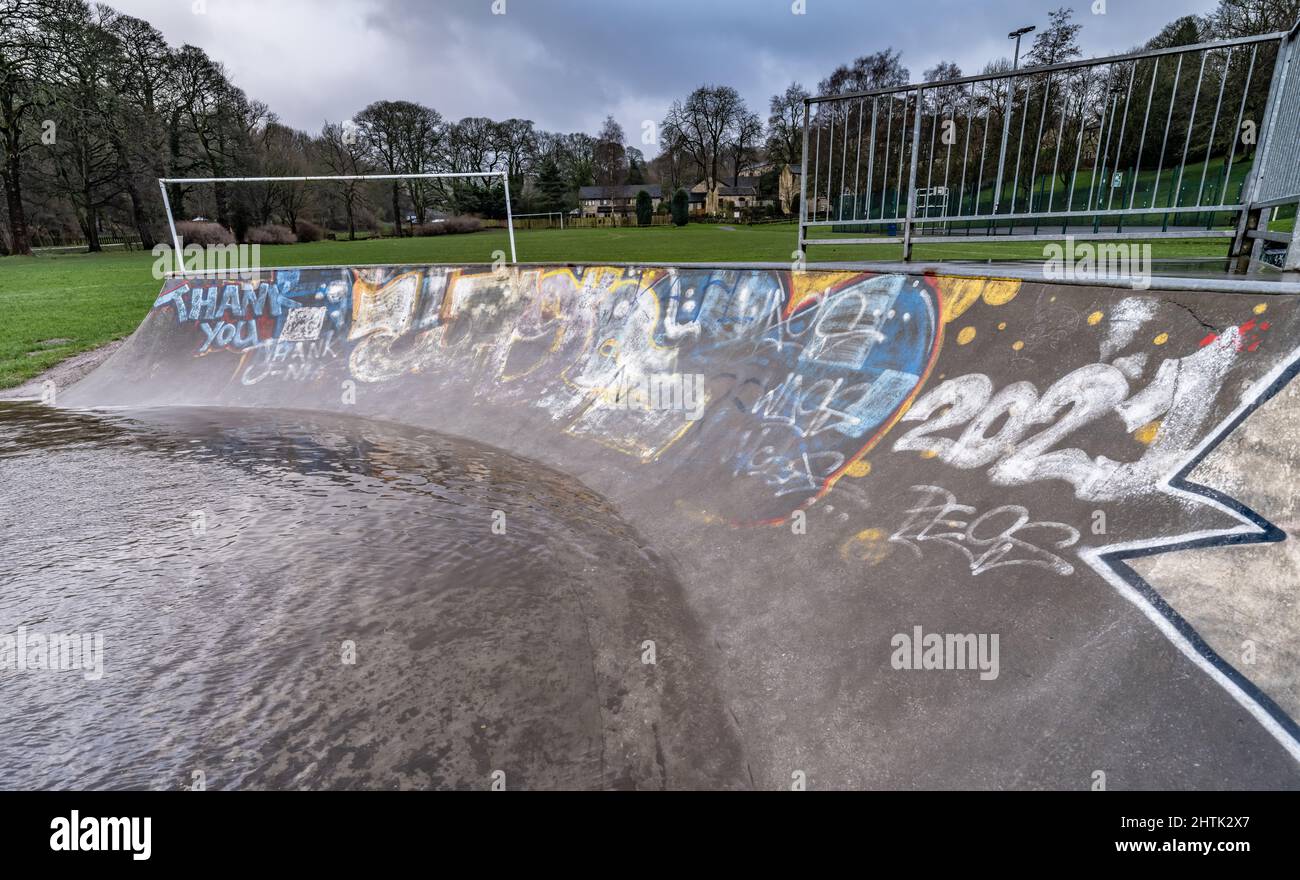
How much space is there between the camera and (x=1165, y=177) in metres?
18.0

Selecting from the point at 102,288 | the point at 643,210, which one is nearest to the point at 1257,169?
the point at 102,288

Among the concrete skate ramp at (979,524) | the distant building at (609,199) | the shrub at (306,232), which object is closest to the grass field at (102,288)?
the concrete skate ramp at (979,524)

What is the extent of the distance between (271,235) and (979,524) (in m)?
54.2

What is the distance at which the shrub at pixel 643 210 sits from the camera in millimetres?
62844

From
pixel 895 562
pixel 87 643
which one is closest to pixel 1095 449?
pixel 895 562

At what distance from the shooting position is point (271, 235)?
4516cm

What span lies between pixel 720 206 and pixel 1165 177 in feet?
→ 208

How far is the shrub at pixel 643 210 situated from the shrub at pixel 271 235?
32.7 m

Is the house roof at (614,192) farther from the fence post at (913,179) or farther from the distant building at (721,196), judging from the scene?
the fence post at (913,179)

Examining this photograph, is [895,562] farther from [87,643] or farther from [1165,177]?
[1165,177]

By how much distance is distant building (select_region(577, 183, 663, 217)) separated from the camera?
75.5 metres

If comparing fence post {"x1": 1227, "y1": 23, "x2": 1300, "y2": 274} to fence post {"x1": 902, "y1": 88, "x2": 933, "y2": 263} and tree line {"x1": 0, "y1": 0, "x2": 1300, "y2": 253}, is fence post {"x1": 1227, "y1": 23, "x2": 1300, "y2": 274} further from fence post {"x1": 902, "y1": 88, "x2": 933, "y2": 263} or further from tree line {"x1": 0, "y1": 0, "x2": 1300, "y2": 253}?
tree line {"x1": 0, "y1": 0, "x2": 1300, "y2": 253}

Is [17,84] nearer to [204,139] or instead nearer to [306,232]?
[204,139]
